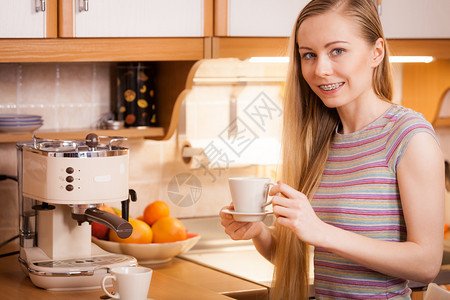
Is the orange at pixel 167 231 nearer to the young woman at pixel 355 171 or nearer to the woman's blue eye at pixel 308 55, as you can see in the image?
the young woman at pixel 355 171

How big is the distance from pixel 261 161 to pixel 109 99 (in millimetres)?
577

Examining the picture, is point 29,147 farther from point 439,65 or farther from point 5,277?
point 439,65

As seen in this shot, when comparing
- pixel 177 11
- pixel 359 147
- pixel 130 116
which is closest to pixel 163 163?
pixel 130 116

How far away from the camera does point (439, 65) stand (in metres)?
2.77

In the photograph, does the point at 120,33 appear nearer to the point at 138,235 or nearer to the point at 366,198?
the point at 138,235

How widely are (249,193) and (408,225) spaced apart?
0.34 metres

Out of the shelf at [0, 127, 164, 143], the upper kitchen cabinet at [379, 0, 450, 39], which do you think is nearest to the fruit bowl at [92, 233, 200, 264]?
the shelf at [0, 127, 164, 143]

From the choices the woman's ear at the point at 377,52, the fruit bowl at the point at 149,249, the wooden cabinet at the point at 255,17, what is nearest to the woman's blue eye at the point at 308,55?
the woman's ear at the point at 377,52

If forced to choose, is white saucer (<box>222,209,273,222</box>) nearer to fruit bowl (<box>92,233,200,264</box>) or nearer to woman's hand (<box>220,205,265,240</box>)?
woman's hand (<box>220,205,265,240</box>)

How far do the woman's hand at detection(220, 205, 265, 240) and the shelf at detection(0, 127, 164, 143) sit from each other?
0.67 metres

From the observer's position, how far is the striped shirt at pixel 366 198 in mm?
1574

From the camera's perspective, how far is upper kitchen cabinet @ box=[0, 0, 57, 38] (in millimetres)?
1851

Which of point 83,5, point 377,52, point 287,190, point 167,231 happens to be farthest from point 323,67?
point 167,231

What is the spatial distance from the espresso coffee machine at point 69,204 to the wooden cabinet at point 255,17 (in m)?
0.55
